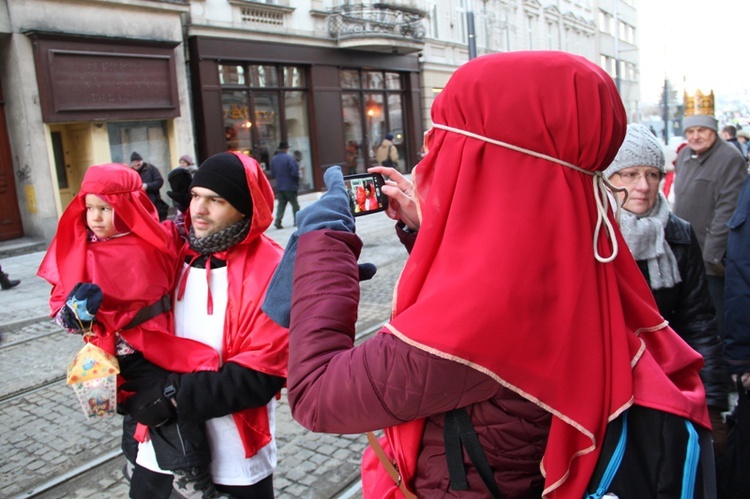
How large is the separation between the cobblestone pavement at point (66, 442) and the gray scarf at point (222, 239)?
6.17ft

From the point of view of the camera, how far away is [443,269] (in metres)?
1.25

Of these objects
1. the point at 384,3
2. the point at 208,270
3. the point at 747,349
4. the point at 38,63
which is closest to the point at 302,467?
the point at 208,270

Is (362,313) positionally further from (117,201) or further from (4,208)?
(4,208)

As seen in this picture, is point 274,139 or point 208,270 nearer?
point 208,270

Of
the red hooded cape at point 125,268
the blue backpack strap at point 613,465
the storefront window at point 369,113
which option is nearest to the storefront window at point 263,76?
the storefront window at point 369,113

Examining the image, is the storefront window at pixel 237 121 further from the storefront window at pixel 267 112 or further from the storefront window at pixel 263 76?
the storefront window at pixel 263 76

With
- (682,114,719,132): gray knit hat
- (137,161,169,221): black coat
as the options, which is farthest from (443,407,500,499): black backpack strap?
(137,161,169,221): black coat

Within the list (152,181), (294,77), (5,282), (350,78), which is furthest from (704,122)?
(350,78)

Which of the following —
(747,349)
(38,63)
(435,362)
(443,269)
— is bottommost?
(747,349)

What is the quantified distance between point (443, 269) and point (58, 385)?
5446mm

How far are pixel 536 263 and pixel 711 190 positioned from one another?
15.6ft

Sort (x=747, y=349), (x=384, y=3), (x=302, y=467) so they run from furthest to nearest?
(x=384, y=3)
(x=302, y=467)
(x=747, y=349)

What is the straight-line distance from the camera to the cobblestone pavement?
3936mm

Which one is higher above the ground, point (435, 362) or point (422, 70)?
point (422, 70)
